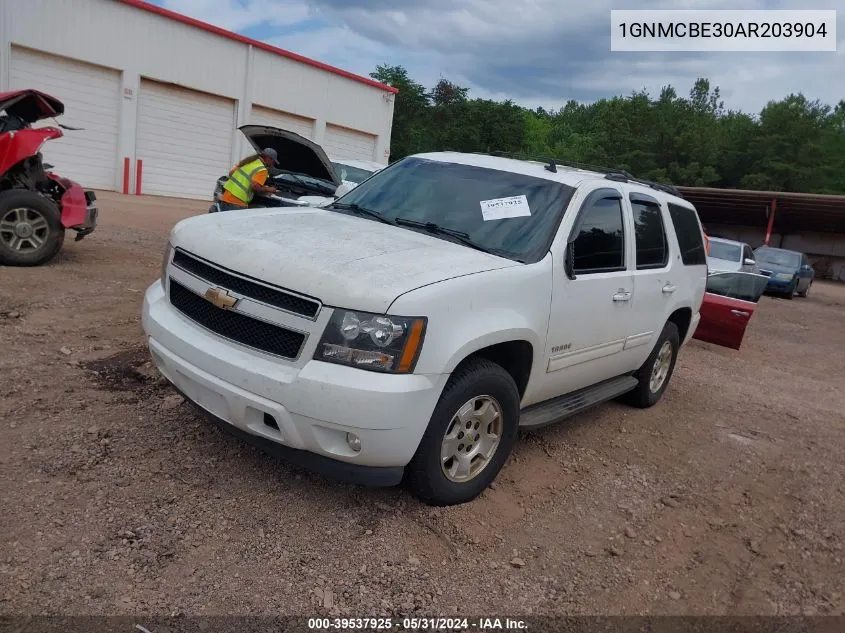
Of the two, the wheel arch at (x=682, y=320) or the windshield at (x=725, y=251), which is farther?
the windshield at (x=725, y=251)

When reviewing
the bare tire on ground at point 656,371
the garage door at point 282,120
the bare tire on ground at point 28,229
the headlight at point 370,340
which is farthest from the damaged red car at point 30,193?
the garage door at point 282,120

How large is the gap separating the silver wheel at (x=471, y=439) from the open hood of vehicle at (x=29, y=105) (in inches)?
256

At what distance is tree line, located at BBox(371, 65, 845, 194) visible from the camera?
4562cm

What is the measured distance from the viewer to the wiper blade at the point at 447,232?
3.79 m

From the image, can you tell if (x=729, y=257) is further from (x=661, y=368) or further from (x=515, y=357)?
(x=515, y=357)

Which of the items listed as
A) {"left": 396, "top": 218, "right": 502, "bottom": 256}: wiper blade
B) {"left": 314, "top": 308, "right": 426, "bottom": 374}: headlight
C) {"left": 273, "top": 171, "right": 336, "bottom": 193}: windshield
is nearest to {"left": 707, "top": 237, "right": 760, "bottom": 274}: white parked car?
{"left": 273, "top": 171, "right": 336, "bottom": 193}: windshield

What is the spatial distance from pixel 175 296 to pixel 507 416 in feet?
6.15

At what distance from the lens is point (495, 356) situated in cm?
370

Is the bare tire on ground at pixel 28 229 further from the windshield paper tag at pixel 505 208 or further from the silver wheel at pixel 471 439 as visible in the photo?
the silver wheel at pixel 471 439

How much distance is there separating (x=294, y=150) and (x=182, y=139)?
43.7ft

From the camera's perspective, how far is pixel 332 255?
3.28 m

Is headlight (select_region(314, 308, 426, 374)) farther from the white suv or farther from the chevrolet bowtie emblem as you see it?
the chevrolet bowtie emblem

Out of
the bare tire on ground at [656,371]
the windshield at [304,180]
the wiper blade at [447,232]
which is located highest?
the windshield at [304,180]

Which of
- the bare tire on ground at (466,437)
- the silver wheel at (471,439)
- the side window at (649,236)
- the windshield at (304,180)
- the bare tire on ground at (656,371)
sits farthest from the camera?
the windshield at (304,180)
